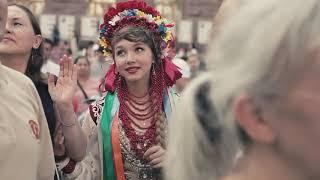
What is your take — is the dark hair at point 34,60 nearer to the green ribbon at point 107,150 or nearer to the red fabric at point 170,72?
the green ribbon at point 107,150

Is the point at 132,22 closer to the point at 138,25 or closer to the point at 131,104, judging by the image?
the point at 138,25

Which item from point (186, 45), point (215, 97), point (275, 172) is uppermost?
point (215, 97)

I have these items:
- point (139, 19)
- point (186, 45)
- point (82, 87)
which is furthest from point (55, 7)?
point (139, 19)

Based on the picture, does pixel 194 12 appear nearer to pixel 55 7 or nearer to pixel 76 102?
pixel 55 7


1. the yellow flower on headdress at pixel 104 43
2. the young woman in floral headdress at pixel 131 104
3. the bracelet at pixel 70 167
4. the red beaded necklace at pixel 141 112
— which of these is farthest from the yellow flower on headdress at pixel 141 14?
the bracelet at pixel 70 167

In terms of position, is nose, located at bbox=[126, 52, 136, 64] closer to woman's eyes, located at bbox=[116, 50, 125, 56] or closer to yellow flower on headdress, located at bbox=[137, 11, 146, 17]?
woman's eyes, located at bbox=[116, 50, 125, 56]

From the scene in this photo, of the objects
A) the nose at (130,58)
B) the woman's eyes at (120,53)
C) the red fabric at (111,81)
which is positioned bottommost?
the red fabric at (111,81)

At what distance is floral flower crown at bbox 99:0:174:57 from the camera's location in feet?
11.1

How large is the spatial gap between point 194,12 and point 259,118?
23.1 meters

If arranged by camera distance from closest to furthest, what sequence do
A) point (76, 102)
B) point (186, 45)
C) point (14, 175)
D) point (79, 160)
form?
point (14, 175) → point (79, 160) → point (76, 102) → point (186, 45)

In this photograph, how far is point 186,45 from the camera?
18266mm

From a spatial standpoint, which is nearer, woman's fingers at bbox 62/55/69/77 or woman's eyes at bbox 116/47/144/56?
woman's fingers at bbox 62/55/69/77

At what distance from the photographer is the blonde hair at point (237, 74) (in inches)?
42.6

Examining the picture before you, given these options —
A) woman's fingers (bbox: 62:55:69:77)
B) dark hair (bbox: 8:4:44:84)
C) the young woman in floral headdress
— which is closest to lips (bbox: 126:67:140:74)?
the young woman in floral headdress
